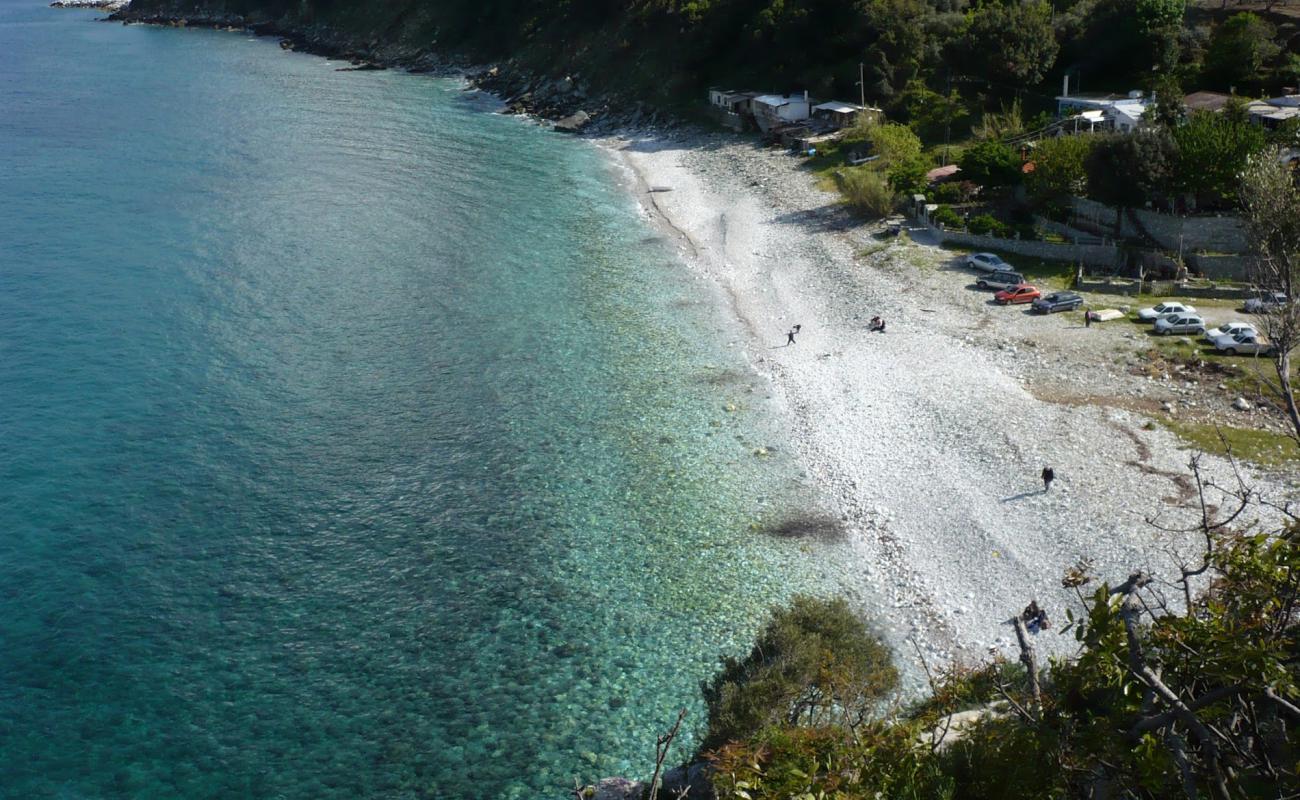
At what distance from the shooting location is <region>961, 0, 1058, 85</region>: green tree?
70.4 metres

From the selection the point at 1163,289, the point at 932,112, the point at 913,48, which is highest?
the point at 913,48

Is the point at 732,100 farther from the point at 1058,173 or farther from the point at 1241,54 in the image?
the point at 1241,54

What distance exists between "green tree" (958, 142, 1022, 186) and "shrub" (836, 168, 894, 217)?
17.8 ft

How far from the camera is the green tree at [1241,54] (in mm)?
64562

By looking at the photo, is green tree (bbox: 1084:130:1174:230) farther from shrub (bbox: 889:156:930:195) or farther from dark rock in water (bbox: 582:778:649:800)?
dark rock in water (bbox: 582:778:649:800)

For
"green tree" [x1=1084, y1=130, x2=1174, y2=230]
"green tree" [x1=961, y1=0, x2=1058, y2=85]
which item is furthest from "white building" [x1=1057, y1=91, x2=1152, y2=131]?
"green tree" [x1=1084, y1=130, x2=1174, y2=230]

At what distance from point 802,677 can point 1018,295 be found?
32009mm

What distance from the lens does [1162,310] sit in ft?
144

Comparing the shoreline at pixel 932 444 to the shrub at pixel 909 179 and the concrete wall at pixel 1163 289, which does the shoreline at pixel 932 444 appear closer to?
the shrub at pixel 909 179

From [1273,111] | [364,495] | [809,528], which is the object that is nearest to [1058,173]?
[1273,111]

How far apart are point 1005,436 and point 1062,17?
52.6 meters

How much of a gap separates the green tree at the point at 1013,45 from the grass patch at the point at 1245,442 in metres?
42.7

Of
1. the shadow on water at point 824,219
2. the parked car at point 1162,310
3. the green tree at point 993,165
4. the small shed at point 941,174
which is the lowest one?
the parked car at point 1162,310

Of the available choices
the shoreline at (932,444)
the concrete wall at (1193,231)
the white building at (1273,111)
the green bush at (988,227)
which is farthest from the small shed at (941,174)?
the white building at (1273,111)
